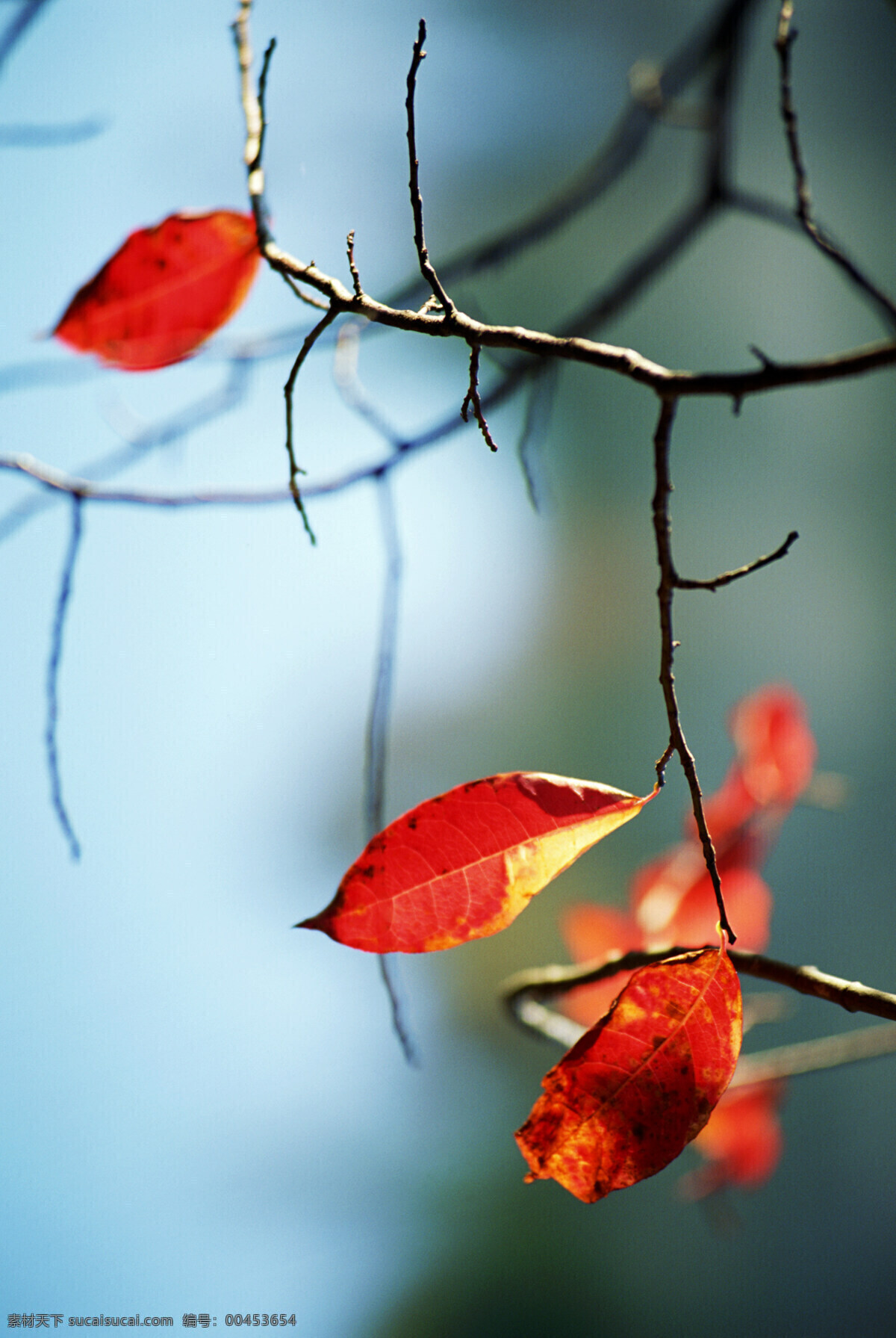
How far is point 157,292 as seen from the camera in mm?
246

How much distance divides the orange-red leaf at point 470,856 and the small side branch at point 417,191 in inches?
3.7

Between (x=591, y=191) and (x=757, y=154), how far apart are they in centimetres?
117

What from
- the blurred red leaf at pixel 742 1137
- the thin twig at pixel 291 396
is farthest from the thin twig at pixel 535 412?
the blurred red leaf at pixel 742 1137

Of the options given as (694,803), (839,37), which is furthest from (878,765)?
(694,803)

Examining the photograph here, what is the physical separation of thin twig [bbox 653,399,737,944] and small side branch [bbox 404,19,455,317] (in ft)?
0.15

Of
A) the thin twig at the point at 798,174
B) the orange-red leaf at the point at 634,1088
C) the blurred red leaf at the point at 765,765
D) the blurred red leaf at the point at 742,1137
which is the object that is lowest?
the blurred red leaf at the point at 742,1137

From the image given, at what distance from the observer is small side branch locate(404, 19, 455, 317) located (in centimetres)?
16

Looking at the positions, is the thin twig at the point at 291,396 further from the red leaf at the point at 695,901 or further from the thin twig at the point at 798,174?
the red leaf at the point at 695,901

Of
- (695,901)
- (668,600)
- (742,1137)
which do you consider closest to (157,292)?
(668,600)

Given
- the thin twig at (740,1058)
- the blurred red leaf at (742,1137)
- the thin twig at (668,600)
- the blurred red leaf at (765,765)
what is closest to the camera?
the thin twig at (668,600)

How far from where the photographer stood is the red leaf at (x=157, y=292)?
0.24 meters

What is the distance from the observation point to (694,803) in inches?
6.2

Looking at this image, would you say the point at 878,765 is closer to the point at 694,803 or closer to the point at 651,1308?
the point at 651,1308

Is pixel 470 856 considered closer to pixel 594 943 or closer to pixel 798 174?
pixel 798 174
